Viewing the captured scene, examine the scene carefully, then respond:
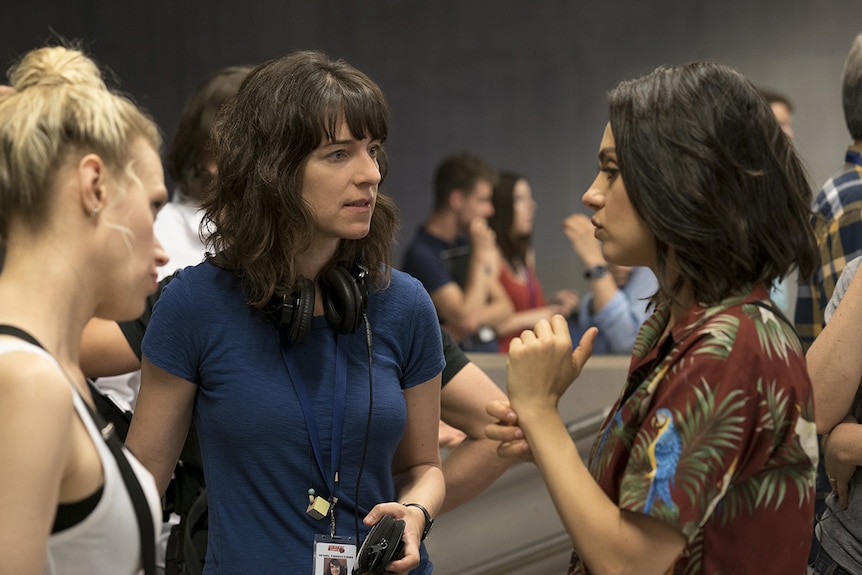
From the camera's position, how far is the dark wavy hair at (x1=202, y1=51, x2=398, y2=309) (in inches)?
71.1

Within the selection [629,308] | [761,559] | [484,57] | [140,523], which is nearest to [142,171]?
[140,523]

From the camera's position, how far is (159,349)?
Result: 69.9 inches

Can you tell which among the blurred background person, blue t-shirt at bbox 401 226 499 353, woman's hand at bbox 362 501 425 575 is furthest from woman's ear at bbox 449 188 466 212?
woman's hand at bbox 362 501 425 575

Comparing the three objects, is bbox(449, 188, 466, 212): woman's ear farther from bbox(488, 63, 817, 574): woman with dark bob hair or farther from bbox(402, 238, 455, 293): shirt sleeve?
bbox(488, 63, 817, 574): woman with dark bob hair

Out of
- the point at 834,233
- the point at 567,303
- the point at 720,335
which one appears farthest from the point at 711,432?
the point at 567,303

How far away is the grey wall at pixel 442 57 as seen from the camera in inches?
296

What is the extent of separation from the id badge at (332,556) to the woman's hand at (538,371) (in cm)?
49

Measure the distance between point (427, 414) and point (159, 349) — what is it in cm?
50

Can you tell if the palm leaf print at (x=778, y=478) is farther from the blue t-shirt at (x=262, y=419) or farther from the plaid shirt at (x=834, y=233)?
the plaid shirt at (x=834, y=233)

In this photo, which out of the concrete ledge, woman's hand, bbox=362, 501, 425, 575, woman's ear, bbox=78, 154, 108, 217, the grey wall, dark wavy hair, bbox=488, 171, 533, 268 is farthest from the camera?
the grey wall

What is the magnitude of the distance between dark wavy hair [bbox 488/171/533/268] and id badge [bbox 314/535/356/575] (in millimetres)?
3983

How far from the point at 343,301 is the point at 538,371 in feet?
1.61

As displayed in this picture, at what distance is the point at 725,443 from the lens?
4.13 feet

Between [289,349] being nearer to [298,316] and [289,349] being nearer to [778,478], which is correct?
[298,316]
